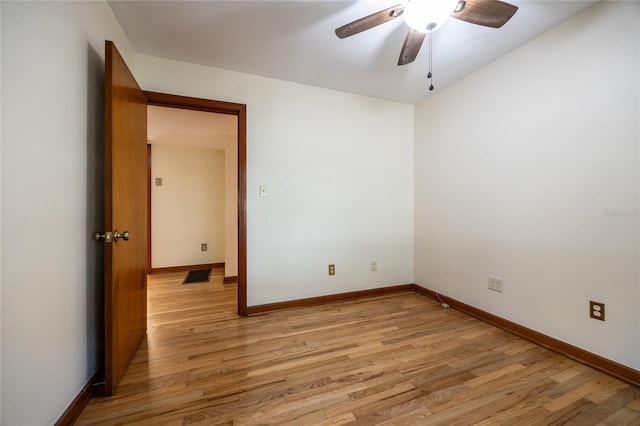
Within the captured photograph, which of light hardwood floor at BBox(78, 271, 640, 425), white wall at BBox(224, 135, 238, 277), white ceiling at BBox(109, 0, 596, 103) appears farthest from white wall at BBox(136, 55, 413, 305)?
white wall at BBox(224, 135, 238, 277)

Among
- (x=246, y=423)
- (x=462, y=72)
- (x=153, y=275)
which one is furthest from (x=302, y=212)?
(x=153, y=275)

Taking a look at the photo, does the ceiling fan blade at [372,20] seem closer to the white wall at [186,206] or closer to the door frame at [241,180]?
the door frame at [241,180]

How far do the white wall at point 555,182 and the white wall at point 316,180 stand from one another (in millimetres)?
605

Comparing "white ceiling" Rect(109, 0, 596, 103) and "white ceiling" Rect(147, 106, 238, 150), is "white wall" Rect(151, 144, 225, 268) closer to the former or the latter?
"white ceiling" Rect(147, 106, 238, 150)

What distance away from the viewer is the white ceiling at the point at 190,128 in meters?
2.80

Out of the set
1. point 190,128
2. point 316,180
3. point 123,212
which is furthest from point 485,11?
point 190,128

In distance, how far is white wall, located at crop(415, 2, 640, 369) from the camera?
1414mm

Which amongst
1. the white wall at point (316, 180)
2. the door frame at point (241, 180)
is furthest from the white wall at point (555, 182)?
the door frame at point (241, 180)

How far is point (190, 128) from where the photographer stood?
3262 millimetres

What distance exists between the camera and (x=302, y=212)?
8.14 feet

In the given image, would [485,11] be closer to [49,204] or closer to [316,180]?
[316,180]

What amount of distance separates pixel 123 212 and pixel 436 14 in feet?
6.75

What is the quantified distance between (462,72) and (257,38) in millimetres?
1910

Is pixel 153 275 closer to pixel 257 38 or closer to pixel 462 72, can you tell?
pixel 257 38
